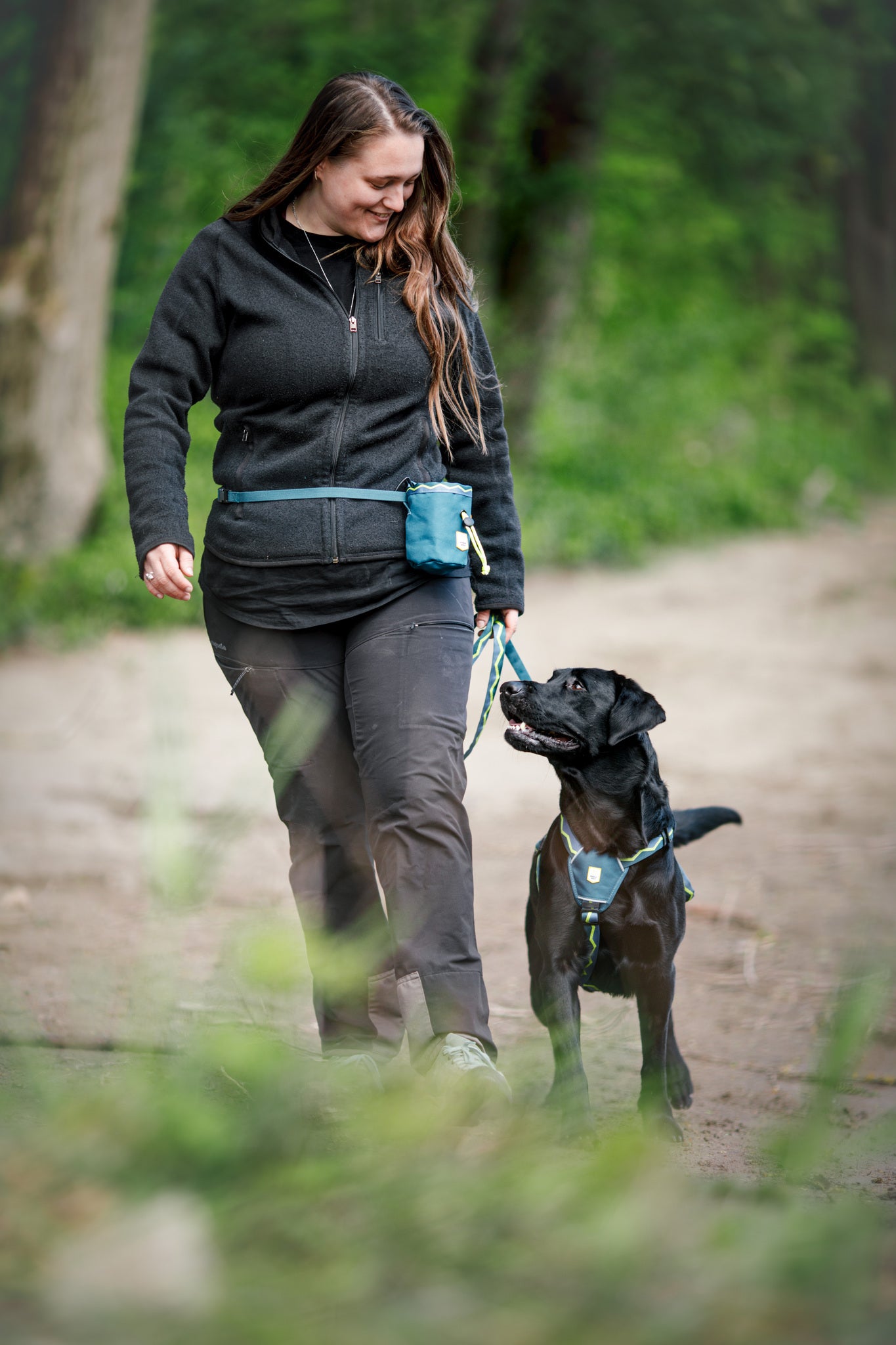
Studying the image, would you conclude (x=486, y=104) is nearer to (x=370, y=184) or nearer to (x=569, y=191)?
(x=569, y=191)

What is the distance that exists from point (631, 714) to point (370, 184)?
134cm

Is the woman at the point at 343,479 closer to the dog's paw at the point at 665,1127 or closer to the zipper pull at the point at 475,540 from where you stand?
the zipper pull at the point at 475,540

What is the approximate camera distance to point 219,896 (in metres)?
5.14

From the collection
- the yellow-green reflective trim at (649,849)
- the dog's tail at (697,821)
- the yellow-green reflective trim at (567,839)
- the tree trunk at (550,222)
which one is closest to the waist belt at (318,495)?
the yellow-green reflective trim at (567,839)

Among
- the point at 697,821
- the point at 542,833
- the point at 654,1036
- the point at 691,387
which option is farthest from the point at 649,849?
the point at 691,387

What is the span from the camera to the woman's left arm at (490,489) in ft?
10.8

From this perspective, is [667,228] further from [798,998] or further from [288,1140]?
[288,1140]

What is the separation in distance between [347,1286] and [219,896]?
12.3ft

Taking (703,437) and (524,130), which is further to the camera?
(703,437)

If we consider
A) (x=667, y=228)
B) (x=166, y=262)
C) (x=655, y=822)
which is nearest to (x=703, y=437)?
(x=667, y=228)

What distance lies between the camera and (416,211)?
313 cm

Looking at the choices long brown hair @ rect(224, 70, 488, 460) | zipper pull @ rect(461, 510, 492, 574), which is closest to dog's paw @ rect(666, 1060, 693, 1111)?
zipper pull @ rect(461, 510, 492, 574)

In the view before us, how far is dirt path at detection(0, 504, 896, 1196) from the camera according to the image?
2.52 meters

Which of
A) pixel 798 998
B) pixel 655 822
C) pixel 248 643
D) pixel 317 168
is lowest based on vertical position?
pixel 798 998
